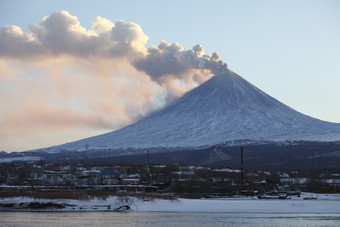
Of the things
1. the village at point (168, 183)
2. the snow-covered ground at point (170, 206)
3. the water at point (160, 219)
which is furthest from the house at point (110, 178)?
the water at point (160, 219)

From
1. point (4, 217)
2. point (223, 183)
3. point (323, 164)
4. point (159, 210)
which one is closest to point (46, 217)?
point (4, 217)

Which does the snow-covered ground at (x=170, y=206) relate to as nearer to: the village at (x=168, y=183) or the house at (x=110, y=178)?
the village at (x=168, y=183)

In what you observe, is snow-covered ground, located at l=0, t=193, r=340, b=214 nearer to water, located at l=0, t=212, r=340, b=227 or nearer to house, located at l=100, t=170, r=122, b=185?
water, located at l=0, t=212, r=340, b=227

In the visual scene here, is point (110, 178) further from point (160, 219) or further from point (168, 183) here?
point (160, 219)

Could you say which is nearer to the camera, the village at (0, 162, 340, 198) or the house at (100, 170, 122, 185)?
the village at (0, 162, 340, 198)

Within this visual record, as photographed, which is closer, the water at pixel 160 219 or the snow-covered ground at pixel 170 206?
the water at pixel 160 219

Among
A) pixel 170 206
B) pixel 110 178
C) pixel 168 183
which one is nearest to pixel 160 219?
pixel 170 206

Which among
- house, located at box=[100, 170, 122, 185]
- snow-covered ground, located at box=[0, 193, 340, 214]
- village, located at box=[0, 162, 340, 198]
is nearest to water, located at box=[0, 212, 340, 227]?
snow-covered ground, located at box=[0, 193, 340, 214]

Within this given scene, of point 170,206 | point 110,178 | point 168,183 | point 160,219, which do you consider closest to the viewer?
point 160,219

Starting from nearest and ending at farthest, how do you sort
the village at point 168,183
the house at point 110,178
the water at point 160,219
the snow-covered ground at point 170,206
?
the water at point 160,219
the snow-covered ground at point 170,206
the village at point 168,183
the house at point 110,178

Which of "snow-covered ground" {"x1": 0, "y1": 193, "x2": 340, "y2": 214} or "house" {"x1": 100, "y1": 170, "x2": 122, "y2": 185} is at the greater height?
"house" {"x1": 100, "y1": 170, "x2": 122, "y2": 185}
